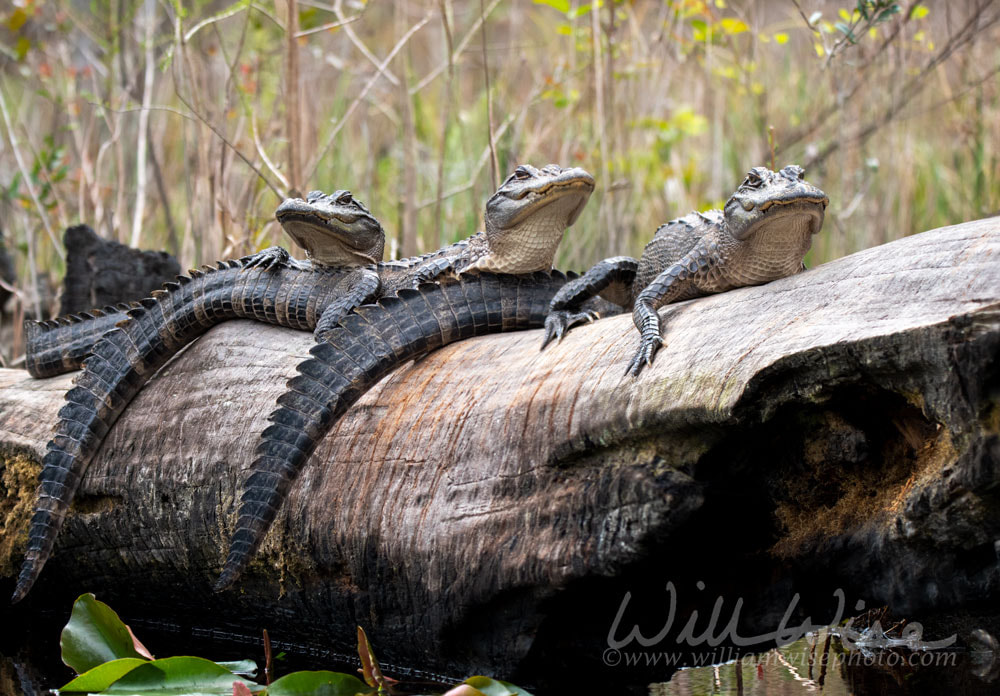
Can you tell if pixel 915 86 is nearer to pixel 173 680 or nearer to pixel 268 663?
pixel 268 663

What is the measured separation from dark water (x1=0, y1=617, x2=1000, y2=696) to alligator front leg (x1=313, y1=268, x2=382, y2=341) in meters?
1.25

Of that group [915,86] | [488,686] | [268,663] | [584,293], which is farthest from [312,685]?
[915,86]

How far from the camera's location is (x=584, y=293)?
3537 mm

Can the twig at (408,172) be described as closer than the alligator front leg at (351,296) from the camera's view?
No

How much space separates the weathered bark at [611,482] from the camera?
89.4 inches

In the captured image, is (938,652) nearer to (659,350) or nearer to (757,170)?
(659,350)

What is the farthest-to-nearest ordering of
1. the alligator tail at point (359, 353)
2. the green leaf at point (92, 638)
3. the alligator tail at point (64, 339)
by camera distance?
the alligator tail at point (64, 339) < the alligator tail at point (359, 353) < the green leaf at point (92, 638)

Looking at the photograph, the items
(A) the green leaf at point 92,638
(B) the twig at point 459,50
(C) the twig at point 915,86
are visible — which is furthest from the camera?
(C) the twig at point 915,86

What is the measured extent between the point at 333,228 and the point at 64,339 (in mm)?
1329

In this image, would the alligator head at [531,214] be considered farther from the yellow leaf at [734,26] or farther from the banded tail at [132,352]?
the yellow leaf at [734,26]

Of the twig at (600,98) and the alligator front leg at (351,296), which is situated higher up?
the twig at (600,98)

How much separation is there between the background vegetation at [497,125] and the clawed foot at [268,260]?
2.07ft

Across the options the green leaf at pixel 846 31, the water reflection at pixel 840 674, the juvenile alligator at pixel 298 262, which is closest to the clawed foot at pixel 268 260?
the juvenile alligator at pixel 298 262

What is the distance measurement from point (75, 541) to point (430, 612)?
5.17ft
